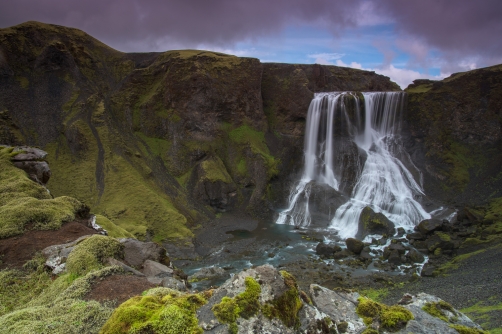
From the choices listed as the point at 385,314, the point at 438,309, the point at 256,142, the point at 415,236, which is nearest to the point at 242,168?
the point at 256,142

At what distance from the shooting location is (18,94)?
41938 millimetres

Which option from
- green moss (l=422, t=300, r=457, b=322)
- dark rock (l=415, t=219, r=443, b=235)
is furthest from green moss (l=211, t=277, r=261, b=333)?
dark rock (l=415, t=219, r=443, b=235)

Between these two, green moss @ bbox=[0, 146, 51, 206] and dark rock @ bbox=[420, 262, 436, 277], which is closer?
green moss @ bbox=[0, 146, 51, 206]

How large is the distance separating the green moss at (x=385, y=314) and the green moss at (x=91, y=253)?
25.1 feet

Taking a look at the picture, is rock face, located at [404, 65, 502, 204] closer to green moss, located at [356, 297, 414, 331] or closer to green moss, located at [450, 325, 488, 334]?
green moss, located at [450, 325, 488, 334]

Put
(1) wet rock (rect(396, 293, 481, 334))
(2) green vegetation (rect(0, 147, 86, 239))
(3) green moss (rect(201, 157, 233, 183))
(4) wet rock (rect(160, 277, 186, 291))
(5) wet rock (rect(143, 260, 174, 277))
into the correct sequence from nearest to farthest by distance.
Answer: (1) wet rock (rect(396, 293, 481, 334)) → (4) wet rock (rect(160, 277, 186, 291)) → (5) wet rock (rect(143, 260, 174, 277)) → (2) green vegetation (rect(0, 147, 86, 239)) → (3) green moss (rect(201, 157, 233, 183))

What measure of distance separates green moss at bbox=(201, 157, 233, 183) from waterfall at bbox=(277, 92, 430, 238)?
917 cm

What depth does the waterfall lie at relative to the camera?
3844 cm

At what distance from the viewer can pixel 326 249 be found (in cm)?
2947

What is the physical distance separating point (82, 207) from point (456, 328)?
1616cm

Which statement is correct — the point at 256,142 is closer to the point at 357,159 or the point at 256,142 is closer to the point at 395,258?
the point at 357,159

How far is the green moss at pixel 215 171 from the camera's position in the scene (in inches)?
1668

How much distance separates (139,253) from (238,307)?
26.1ft

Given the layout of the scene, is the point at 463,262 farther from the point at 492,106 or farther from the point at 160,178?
the point at 160,178
